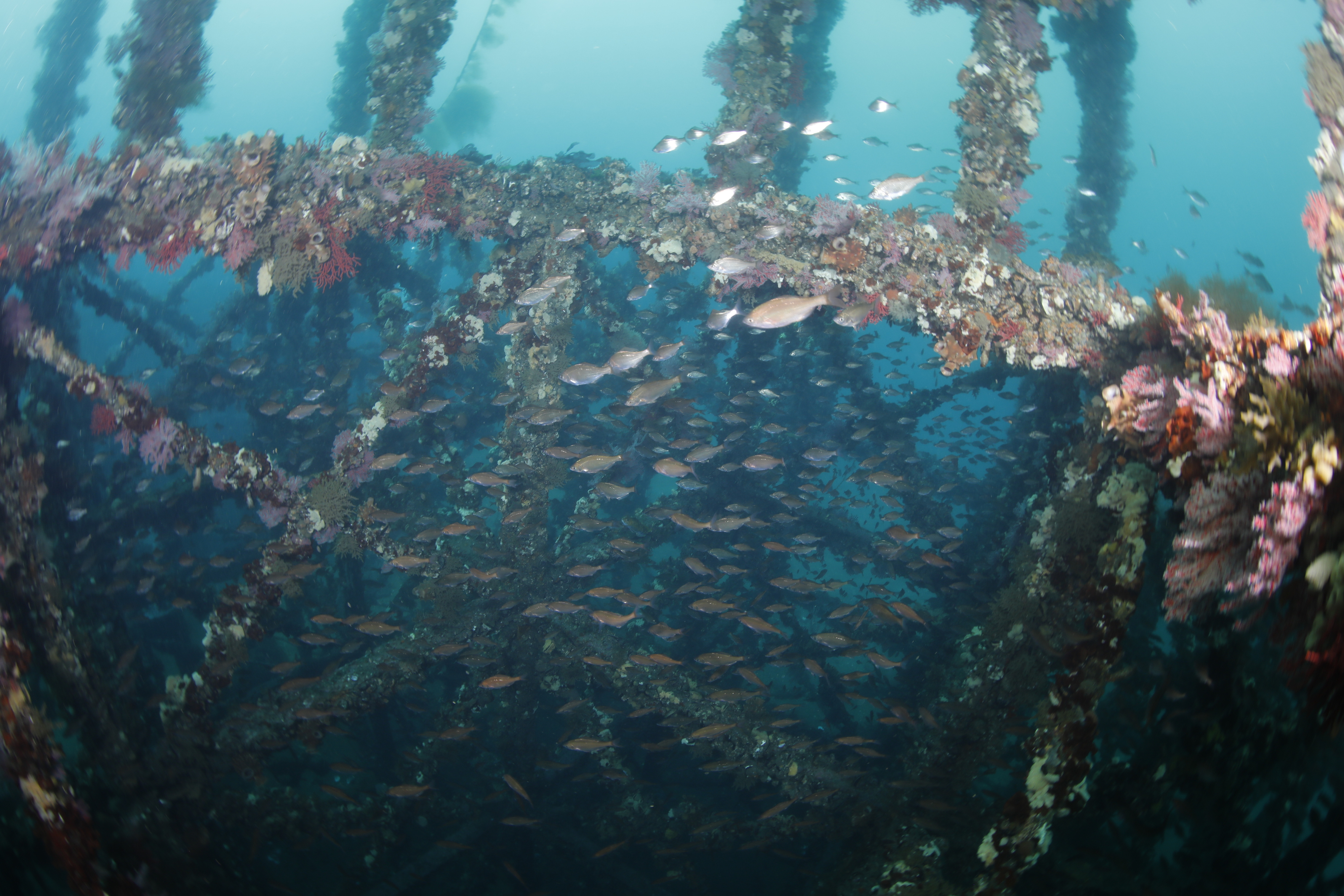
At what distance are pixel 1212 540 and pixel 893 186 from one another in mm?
6302

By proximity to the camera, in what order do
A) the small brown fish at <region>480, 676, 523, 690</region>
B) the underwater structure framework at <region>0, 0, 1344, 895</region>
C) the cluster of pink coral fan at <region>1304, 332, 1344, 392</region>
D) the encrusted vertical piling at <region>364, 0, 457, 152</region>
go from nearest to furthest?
the cluster of pink coral fan at <region>1304, 332, 1344, 392</region>
the underwater structure framework at <region>0, 0, 1344, 895</region>
the small brown fish at <region>480, 676, 523, 690</region>
the encrusted vertical piling at <region>364, 0, 457, 152</region>

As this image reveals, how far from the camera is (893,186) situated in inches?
294

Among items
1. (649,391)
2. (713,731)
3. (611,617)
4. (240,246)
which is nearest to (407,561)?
(611,617)

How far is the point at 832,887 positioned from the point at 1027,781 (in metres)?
2.15

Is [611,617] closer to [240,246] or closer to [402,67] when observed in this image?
[240,246]

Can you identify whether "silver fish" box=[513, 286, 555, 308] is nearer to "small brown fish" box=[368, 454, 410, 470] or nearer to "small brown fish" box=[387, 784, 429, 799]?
"small brown fish" box=[368, 454, 410, 470]

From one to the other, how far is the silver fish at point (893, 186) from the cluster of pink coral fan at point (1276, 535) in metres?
6.19

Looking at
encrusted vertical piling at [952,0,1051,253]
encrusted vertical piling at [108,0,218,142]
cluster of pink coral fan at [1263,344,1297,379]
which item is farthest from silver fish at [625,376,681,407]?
encrusted vertical piling at [108,0,218,142]

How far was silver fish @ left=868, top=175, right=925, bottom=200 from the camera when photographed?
24.4ft

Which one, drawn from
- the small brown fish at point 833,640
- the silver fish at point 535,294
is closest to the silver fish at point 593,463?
the silver fish at point 535,294

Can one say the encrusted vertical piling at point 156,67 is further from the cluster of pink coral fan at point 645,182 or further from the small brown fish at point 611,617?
the small brown fish at point 611,617

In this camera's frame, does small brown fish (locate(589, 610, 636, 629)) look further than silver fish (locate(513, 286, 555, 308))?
No

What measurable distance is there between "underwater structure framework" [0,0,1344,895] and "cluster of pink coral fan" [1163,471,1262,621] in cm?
Answer: 2

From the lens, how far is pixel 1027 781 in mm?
3703
